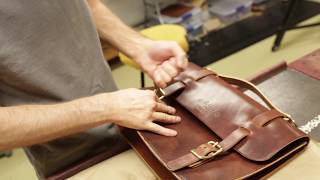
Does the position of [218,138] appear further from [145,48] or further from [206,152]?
[145,48]

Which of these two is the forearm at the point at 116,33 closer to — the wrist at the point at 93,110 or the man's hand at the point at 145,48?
the man's hand at the point at 145,48

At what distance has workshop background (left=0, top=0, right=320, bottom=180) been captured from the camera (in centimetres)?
252

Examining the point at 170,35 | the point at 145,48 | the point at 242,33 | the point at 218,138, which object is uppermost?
the point at 145,48

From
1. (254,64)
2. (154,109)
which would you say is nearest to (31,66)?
(154,109)

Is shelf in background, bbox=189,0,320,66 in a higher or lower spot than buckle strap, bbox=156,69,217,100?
lower

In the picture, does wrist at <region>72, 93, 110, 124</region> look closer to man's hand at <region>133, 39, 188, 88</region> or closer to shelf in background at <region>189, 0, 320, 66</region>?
man's hand at <region>133, 39, 188, 88</region>

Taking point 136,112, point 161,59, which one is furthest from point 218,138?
point 161,59

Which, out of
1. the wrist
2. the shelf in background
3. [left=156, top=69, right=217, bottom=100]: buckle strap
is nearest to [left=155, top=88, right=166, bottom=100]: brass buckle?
[left=156, top=69, right=217, bottom=100]: buckle strap

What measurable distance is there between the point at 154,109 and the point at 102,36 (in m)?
0.35

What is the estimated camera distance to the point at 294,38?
2.72 m

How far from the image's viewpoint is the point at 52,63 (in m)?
0.79

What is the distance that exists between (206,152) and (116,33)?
50cm

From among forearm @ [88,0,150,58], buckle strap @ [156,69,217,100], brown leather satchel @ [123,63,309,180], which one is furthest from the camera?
forearm @ [88,0,150,58]

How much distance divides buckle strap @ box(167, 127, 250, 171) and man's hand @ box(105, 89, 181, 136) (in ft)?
0.29
